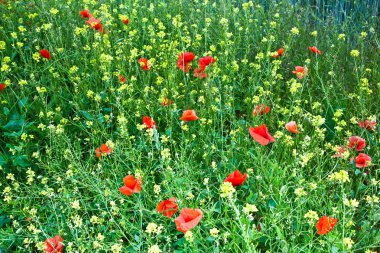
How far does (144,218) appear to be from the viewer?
227 centimetres

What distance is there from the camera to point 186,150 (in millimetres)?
2709

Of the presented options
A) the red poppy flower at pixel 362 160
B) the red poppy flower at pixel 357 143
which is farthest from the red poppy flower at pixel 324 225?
the red poppy flower at pixel 357 143

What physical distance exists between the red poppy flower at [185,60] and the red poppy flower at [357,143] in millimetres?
1019

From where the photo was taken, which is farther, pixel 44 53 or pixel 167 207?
pixel 44 53

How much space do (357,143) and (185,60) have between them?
111 centimetres

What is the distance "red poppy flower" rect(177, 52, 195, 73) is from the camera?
2975 mm

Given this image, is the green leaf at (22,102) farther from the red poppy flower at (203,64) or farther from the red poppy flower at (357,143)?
the red poppy flower at (357,143)

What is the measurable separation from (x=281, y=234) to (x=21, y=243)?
1166mm

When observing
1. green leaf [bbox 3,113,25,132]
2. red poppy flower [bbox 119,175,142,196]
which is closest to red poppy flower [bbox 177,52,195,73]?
green leaf [bbox 3,113,25,132]

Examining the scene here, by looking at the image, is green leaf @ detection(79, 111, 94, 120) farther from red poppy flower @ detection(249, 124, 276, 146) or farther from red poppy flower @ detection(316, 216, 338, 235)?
red poppy flower @ detection(316, 216, 338, 235)

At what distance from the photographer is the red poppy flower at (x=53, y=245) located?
2.01 metres

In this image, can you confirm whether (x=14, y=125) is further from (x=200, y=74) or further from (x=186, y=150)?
(x=200, y=74)

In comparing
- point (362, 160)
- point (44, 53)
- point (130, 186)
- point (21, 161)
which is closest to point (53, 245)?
point (130, 186)

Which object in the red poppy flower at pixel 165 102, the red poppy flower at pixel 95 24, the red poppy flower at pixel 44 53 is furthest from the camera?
the red poppy flower at pixel 95 24
